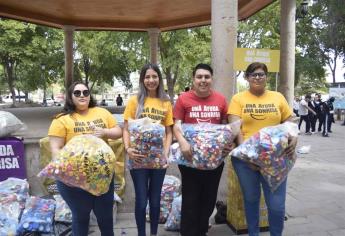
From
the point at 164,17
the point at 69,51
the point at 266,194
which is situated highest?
the point at 164,17

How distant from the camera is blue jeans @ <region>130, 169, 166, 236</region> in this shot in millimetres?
3746

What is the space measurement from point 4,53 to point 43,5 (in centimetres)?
1663

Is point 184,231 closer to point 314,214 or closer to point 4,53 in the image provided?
point 314,214

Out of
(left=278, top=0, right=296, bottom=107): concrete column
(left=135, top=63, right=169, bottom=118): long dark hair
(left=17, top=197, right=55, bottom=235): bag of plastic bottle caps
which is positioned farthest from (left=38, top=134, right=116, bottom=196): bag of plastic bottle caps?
(left=278, top=0, right=296, bottom=107): concrete column

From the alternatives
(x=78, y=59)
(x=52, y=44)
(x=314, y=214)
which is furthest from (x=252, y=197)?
(x=78, y=59)

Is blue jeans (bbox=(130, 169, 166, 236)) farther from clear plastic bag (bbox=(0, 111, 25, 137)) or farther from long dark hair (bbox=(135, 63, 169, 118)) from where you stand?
clear plastic bag (bbox=(0, 111, 25, 137))

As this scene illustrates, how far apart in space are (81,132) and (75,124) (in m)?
0.09

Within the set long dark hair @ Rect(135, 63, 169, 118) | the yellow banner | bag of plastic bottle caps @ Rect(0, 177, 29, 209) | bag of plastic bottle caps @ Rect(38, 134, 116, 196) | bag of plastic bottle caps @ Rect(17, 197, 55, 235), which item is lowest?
bag of plastic bottle caps @ Rect(17, 197, 55, 235)

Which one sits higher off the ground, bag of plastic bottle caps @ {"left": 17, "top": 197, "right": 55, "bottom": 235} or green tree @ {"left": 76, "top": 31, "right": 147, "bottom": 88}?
green tree @ {"left": 76, "top": 31, "right": 147, "bottom": 88}

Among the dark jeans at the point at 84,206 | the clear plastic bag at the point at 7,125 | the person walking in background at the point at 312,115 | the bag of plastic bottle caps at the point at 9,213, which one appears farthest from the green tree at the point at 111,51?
the dark jeans at the point at 84,206

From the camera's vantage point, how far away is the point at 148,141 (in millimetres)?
3504

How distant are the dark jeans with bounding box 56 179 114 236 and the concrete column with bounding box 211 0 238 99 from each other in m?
2.43

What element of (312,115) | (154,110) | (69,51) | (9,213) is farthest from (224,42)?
(69,51)

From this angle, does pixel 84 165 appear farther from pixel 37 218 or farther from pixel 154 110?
pixel 37 218
